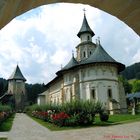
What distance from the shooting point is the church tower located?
53.5 metres

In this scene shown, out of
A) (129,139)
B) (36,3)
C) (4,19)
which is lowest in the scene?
(129,139)

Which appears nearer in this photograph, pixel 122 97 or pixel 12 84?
pixel 122 97

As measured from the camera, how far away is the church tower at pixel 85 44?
2106 inches

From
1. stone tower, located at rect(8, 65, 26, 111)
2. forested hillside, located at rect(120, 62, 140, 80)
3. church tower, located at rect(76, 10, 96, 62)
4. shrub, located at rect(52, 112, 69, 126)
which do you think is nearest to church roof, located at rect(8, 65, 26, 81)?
stone tower, located at rect(8, 65, 26, 111)

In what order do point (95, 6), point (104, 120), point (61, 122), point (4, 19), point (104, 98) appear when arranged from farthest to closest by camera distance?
1. point (104, 98)
2. point (104, 120)
3. point (61, 122)
4. point (95, 6)
5. point (4, 19)

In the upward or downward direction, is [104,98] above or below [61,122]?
above

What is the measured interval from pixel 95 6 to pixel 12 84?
87.4 m

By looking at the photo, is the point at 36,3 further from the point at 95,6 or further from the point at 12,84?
the point at 12,84

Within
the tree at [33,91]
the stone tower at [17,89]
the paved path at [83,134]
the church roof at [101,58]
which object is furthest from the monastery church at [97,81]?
the tree at [33,91]

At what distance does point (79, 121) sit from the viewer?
71.2ft

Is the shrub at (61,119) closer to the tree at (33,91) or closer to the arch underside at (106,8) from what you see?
the arch underside at (106,8)

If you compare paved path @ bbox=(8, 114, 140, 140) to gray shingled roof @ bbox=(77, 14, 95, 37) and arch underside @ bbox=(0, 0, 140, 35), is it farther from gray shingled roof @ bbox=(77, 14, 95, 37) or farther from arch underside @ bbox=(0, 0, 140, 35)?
gray shingled roof @ bbox=(77, 14, 95, 37)

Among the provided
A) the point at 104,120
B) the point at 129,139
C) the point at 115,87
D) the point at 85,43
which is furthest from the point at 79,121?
the point at 85,43

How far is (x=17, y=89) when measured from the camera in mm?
87125
